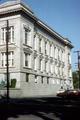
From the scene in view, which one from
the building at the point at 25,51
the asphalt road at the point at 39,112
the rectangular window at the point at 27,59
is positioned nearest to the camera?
the asphalt road at the point at 39,112

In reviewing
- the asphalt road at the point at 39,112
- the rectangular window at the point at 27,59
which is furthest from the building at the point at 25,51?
the asphalt road at the point at 39,112

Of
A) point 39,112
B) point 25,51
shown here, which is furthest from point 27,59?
point 39,112

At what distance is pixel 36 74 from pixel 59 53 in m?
20.0

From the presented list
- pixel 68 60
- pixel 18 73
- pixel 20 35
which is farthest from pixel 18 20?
pixel 68 60

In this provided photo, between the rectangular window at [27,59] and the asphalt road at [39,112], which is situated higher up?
the rectangular window at [27,59]

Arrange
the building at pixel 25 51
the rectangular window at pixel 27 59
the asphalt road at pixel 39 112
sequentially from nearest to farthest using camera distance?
the asphalt road at pixel 39 112 → the building at pixel 25 51 → the rectangular window at pixel 27 59

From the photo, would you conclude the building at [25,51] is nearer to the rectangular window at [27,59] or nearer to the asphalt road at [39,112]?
the rectangular window at [27,59]

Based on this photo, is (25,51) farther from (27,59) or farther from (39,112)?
(39,112)

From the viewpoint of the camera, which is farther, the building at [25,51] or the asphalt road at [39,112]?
the building at [25,51]

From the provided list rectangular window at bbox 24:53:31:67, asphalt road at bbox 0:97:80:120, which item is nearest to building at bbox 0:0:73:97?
rectangular window at bbox 24:53:31:67

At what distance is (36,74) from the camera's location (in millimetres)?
54156

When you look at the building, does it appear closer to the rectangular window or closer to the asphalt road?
the rectangular window

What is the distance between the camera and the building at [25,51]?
157 feet

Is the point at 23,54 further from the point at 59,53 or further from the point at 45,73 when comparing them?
the point at 59,53
